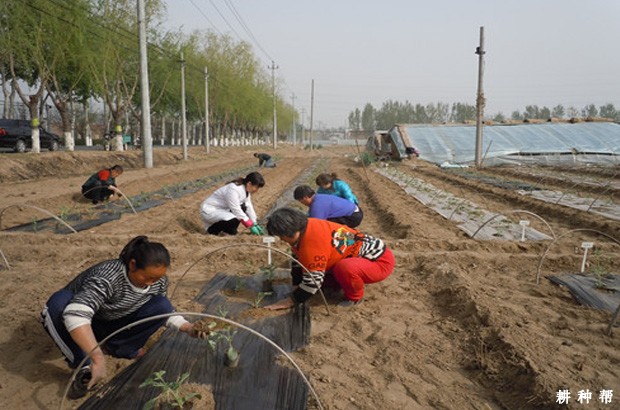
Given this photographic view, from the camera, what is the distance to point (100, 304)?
7.92ft

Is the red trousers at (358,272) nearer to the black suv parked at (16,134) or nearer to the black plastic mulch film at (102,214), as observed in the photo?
the black plastic mulch film at (102,214)

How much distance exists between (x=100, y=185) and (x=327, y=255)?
675 cm

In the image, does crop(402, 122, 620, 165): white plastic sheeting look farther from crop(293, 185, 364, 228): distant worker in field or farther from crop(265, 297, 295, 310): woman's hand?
crop(265, 297, 295, 310): woman's hand

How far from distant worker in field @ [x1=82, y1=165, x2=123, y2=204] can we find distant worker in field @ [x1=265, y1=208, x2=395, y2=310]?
5.95m

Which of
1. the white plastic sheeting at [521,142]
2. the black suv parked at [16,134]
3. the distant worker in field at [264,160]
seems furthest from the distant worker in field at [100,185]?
the white plastic sheeting at [521,142]

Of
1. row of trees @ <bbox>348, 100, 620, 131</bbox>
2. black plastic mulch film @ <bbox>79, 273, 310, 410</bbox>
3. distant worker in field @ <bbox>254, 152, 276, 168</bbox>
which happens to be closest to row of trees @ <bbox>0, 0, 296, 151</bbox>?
distant worker in field @ <bbox>254, 152, 276, 168</bbox>

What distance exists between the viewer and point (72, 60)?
17.8m

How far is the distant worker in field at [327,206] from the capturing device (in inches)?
186

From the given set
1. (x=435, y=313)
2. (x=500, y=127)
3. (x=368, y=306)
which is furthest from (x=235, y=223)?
(x=500, y=127)

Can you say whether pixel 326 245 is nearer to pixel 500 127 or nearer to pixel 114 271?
pixel 114 271

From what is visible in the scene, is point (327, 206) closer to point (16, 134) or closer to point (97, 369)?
point (97, 369)

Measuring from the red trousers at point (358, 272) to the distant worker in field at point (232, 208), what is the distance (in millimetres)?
2227

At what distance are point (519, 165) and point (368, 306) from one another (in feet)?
57.5

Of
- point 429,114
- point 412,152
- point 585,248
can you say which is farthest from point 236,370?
point 429,114
